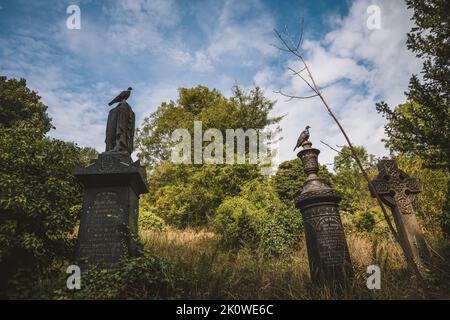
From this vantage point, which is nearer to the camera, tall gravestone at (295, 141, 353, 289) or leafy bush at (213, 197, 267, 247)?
tall gravestone at (295, 141, 353, 289)

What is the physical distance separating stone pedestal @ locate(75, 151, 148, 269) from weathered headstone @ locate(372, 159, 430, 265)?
516 cm

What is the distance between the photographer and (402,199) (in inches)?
266

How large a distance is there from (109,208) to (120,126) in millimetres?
1890

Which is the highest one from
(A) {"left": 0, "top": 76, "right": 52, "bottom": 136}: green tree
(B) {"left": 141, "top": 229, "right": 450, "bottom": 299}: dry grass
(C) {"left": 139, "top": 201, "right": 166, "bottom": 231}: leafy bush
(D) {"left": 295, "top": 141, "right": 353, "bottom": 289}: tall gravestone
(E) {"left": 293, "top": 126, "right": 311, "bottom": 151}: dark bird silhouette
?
(A) {"left": 0, "top": 76, "right": 52, "bottom": 136}: green tree

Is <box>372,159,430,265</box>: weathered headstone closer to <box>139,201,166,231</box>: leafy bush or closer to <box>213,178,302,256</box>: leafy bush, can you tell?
<box>213,178,302,256</box>: leafy bush

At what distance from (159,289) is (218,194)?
11.5 metres

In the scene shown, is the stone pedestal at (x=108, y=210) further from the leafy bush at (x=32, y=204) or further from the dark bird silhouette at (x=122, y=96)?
the dark bird silhouette at (x=122, y=96)

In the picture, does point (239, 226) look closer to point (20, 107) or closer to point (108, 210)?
point (108, 210)

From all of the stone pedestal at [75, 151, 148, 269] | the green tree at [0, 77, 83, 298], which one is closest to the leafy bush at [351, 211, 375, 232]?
the stone pedestal at [75, 151, 148, 269]

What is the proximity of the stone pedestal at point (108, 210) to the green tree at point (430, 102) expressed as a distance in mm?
7014

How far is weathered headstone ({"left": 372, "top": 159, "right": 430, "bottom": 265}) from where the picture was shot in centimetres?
616
